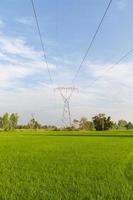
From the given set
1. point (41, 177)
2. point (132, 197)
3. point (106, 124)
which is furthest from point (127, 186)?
point (106, 124)

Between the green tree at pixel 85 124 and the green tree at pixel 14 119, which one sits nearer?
the green tree at pixel 85 124

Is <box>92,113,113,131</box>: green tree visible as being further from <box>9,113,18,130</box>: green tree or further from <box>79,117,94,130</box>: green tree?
<box>9,113,18,130</box>: green tree

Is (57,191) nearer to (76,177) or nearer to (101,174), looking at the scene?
(76,177)

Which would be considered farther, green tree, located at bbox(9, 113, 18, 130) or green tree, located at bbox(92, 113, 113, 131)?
green tree, located at bbox(9, 113, 18, 130)

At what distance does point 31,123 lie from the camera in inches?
6565

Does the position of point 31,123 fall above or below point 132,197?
above

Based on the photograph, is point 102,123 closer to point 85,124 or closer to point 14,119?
point 85,124

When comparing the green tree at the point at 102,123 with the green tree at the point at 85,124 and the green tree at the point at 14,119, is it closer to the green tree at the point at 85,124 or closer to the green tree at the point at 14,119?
the green tree at the point at 85,124

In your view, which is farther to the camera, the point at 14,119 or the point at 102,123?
the point at 14,119

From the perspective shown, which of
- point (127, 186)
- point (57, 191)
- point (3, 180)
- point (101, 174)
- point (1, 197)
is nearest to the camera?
point (1, 197)

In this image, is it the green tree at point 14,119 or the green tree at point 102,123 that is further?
the green tree at point 14,119

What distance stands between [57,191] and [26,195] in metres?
0.76

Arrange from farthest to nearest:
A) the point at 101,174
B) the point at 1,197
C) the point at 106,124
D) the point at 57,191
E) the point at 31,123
→ the point at 31,123
the point at 106,124
the point at 101,174
the point at 57,191
the point at 1,197

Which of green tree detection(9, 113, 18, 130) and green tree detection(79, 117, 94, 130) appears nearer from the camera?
green tree detection(79, 117, 94, 130)
